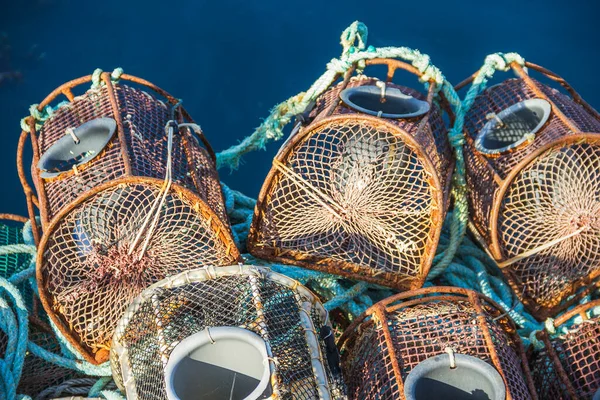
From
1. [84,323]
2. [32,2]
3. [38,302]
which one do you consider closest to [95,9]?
[32,2]

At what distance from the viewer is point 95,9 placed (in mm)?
4820

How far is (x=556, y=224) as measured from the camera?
2697mm

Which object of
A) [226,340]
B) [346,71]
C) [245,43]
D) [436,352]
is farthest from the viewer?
[245,43]

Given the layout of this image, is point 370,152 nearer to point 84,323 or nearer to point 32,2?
point 84,323

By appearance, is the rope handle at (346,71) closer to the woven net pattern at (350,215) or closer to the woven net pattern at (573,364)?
the woven net pattern at (350,215)

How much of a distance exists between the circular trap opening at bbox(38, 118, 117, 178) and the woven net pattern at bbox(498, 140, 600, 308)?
155 cm

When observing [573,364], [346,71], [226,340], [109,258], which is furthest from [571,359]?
[109,258]

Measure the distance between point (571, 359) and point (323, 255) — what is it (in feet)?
3.14

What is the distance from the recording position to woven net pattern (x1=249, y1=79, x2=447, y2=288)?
264 cm

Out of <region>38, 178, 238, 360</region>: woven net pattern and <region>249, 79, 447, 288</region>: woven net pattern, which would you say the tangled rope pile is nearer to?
<region>249, 79, 447, 288</region>: woven net pattern

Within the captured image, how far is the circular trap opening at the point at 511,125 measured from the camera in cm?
290

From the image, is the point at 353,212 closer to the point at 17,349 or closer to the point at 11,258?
the point at 17,349

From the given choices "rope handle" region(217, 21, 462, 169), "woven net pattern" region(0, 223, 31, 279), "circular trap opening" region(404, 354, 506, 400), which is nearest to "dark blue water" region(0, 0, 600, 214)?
"rope handle" region(217, 21, 462, 169)

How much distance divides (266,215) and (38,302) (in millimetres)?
986
